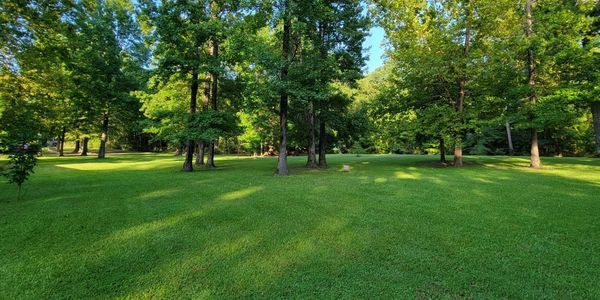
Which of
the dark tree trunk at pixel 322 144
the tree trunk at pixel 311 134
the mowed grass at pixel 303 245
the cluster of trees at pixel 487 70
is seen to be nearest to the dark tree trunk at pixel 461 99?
the cluster of trees at pixel 487 70

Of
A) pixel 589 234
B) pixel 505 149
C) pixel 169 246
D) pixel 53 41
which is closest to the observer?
pixel 169 246

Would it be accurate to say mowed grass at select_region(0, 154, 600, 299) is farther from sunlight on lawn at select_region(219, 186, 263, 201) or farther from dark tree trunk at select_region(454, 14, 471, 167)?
dark tree trunk at select_region(454, 14, 471, 167)

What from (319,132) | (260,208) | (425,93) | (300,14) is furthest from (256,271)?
(425,93)

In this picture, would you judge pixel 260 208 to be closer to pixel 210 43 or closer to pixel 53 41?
pixel 53 41

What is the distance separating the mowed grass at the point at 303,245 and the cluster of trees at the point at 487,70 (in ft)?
27.6

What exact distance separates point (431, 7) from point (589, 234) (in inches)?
624

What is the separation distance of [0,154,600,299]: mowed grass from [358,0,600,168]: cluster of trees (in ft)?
27.6

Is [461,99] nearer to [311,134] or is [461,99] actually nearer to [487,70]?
[487,70]

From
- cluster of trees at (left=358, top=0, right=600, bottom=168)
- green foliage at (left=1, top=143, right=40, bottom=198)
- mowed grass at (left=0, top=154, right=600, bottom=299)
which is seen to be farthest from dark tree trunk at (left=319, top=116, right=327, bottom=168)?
green foliage at (left=1, top=143, right=40, bottom=198)

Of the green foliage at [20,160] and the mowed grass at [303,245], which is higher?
the green foliage at [20,160]

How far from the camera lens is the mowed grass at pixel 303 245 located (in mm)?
3166

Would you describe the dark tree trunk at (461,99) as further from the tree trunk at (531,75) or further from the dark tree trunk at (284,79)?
the dark tree trunk at (284,79)

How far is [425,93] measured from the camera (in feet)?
56.9

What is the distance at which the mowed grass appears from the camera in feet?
10.4
